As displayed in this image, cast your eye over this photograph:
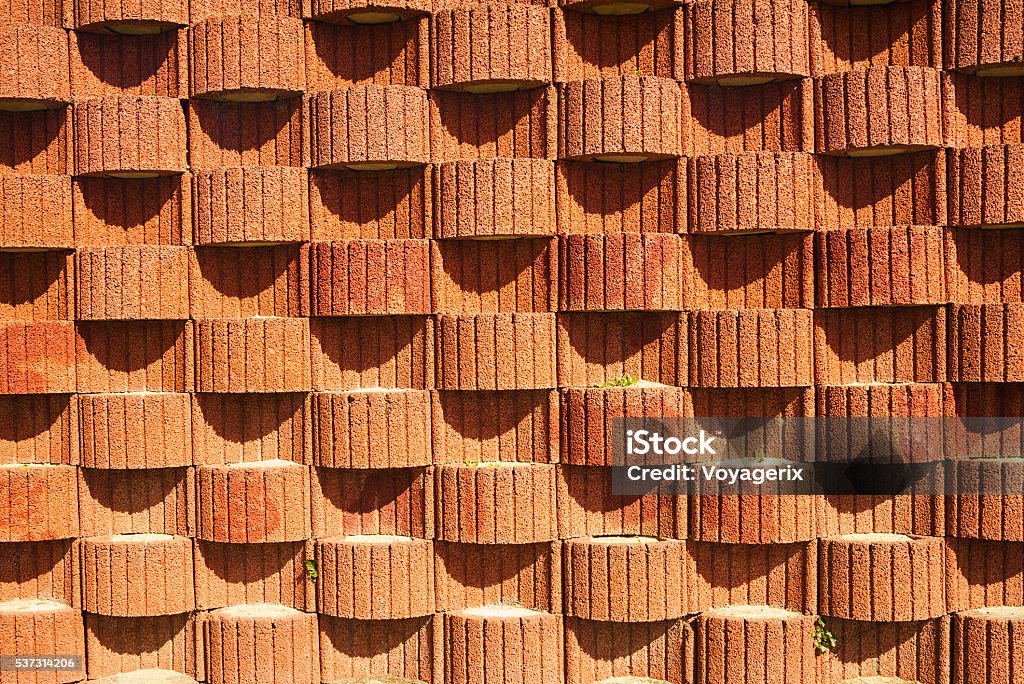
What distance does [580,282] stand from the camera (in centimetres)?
924

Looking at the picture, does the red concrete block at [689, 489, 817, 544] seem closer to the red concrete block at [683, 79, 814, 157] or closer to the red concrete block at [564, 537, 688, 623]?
the red concrete block at [564, 537, 688, 623]

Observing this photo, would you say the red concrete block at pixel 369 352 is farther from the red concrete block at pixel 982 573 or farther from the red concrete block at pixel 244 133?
the red concrete block at pixel 982 573

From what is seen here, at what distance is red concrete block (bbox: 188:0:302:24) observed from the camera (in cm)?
959

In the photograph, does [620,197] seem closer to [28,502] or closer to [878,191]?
[878,191]

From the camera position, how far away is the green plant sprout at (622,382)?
370 inches

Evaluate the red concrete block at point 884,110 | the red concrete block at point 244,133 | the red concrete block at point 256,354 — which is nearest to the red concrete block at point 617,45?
the red concrete block at point 884,110

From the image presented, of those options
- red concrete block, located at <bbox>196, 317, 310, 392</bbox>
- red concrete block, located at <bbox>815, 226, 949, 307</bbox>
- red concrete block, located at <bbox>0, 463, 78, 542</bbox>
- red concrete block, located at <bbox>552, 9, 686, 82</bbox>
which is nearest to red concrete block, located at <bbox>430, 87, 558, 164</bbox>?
red concrete block, located at <bbox>552, 9, 686, 82</bbox>

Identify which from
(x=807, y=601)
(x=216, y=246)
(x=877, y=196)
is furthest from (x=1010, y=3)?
(x=216, y=246)

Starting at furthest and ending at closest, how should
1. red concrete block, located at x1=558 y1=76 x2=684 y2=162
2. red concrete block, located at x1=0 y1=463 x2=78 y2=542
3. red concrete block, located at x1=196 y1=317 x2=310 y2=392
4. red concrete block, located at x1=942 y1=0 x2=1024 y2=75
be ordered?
red concrete block, located at x1=0 y1=463 x2=78 y2=542
red concrete block, located at x1=196 y1=317 x2=310 y2=392
red concrete block, located at x1=558 y1=76 x2=684 y2=162
red concrete block, located at x1=942 y1=0 x2=1024 y2=75

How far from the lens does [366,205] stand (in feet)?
31.5

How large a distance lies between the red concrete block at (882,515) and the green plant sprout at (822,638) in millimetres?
849

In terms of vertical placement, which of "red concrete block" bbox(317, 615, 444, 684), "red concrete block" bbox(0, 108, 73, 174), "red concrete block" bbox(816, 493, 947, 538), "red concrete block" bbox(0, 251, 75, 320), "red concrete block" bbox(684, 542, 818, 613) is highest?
"red concrete block" bbox(0, 108, 73, 174)

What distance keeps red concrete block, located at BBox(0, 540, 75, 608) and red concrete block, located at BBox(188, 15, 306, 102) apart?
184 inches

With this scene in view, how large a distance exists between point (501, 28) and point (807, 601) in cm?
603
